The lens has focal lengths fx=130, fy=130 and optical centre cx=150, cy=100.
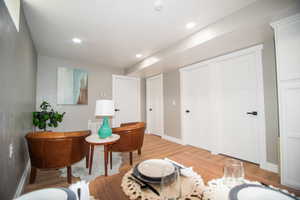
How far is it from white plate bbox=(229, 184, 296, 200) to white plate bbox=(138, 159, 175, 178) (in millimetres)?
259

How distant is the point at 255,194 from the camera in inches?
19.6

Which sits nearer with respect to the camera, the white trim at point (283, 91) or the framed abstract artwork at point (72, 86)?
the white trim at point (283, 91)

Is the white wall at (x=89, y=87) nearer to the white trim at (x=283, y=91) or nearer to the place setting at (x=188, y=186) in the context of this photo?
the place setting at (x=188, y=186)

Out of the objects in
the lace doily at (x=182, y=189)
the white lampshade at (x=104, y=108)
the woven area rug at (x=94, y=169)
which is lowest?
the woven area rug at (x=94, y=169)

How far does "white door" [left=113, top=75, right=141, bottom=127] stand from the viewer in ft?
14.0

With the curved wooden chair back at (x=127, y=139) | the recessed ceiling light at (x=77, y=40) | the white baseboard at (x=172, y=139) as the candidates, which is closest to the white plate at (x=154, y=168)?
the curved wooden chair back at (x=127, y=139)

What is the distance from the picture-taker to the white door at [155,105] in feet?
13.8

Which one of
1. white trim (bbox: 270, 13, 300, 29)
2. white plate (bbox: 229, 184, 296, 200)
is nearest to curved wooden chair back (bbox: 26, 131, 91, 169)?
white plate (bbox: 229, 184, 296, 200)

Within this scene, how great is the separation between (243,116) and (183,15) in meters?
2.03

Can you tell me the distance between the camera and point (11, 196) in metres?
1.37

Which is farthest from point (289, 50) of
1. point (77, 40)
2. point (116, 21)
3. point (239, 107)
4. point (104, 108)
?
point (77, 40)

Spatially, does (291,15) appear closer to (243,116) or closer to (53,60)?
(243,116)

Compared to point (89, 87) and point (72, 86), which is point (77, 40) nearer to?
point (72, 86)

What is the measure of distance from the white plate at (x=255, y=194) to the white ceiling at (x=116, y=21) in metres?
1.93
